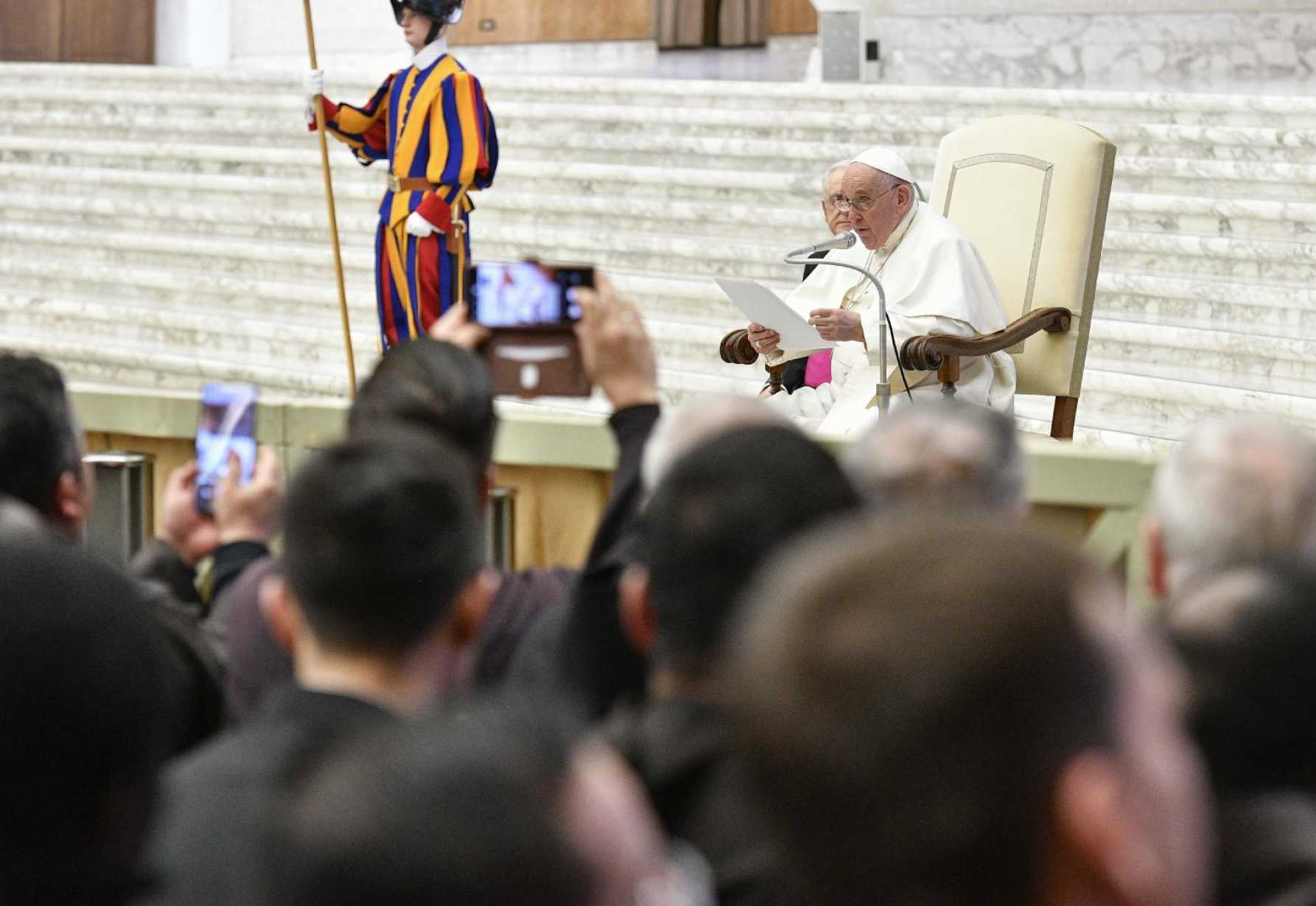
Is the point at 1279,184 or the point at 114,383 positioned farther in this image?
the point at 114,383

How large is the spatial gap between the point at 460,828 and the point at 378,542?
0.75 m

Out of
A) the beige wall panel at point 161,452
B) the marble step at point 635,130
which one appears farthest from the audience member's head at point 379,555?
the marble step at point 635,130

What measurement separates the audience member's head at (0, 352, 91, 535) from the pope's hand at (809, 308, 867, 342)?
2761mm

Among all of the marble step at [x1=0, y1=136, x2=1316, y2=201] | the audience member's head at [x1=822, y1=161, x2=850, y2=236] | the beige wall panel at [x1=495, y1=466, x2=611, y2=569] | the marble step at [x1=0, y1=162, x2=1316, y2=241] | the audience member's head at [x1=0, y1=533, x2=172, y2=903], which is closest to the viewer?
the audience member's head at [x1=0, y1=533, x2=172, y2=903]

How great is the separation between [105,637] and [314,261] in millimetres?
8111

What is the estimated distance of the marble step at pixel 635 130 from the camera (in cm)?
748

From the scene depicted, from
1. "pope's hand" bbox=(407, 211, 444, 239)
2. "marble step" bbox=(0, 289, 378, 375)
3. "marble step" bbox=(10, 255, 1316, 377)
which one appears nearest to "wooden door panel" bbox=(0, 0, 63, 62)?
"marble step" bbox=(10, 255, 1316, 377)

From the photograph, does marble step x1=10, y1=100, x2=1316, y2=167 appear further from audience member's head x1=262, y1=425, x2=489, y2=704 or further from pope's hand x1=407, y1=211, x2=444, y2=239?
audience member's head x1=262, y1=425, x2=489, y2=704

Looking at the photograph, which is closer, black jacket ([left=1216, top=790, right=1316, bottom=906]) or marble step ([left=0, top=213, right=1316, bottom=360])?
black jacket ([left=1216, top=790, right=1316, bottom=906])

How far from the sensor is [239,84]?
1047cm

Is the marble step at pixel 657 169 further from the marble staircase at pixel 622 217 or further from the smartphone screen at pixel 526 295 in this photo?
the smartphone screen at pixel 526 295

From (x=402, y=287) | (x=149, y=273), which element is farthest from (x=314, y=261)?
(x=402, y=287)

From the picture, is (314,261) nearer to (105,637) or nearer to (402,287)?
(402,287)

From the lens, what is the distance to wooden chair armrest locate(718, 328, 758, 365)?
525 centimetres
